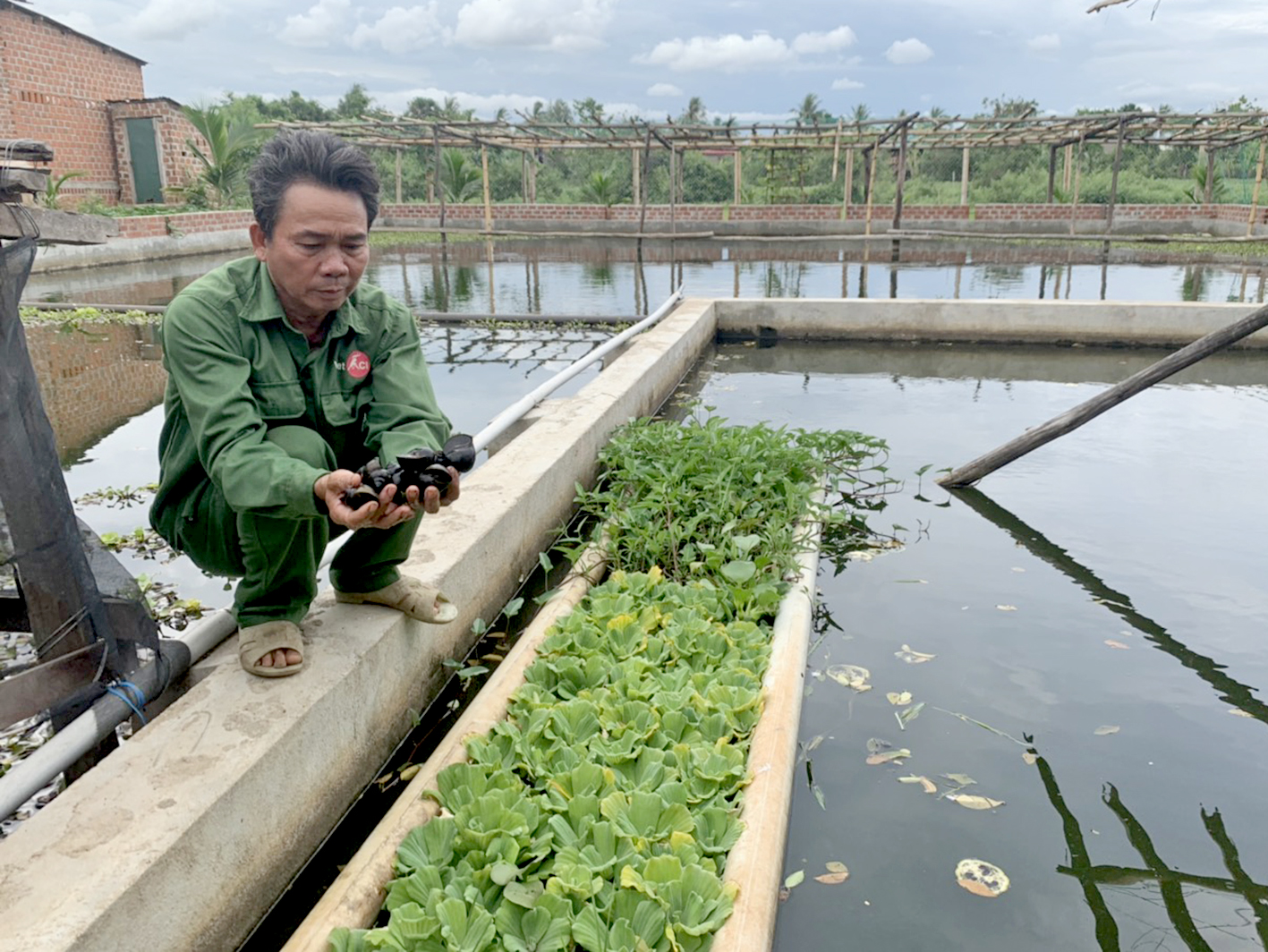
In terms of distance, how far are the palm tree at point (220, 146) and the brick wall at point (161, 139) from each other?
0.29 m

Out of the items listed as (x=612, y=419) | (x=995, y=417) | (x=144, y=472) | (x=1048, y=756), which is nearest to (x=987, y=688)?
(x=1048, y=756)

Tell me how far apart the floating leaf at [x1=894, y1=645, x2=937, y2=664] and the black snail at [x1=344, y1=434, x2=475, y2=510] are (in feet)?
5.43

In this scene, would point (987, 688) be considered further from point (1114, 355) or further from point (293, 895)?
point (1114, 355)

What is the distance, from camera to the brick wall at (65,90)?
16859mm

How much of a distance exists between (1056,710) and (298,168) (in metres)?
2.39

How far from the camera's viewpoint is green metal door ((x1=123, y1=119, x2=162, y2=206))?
1948 cm

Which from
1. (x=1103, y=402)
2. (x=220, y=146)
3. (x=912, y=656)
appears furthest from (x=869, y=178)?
(x=912, y=656)

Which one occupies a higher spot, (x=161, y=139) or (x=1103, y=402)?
(x=161, y=139)

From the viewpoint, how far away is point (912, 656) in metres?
2.91

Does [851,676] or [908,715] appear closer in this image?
[908,715]

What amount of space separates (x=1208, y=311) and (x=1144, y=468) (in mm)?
3391

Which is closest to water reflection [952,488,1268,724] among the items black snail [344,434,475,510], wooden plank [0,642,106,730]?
black snail [344,434,475,510]

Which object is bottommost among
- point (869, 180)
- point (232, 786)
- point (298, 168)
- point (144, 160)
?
point (232, 786)

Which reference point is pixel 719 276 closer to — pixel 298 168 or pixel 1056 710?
pixel 1056 710
